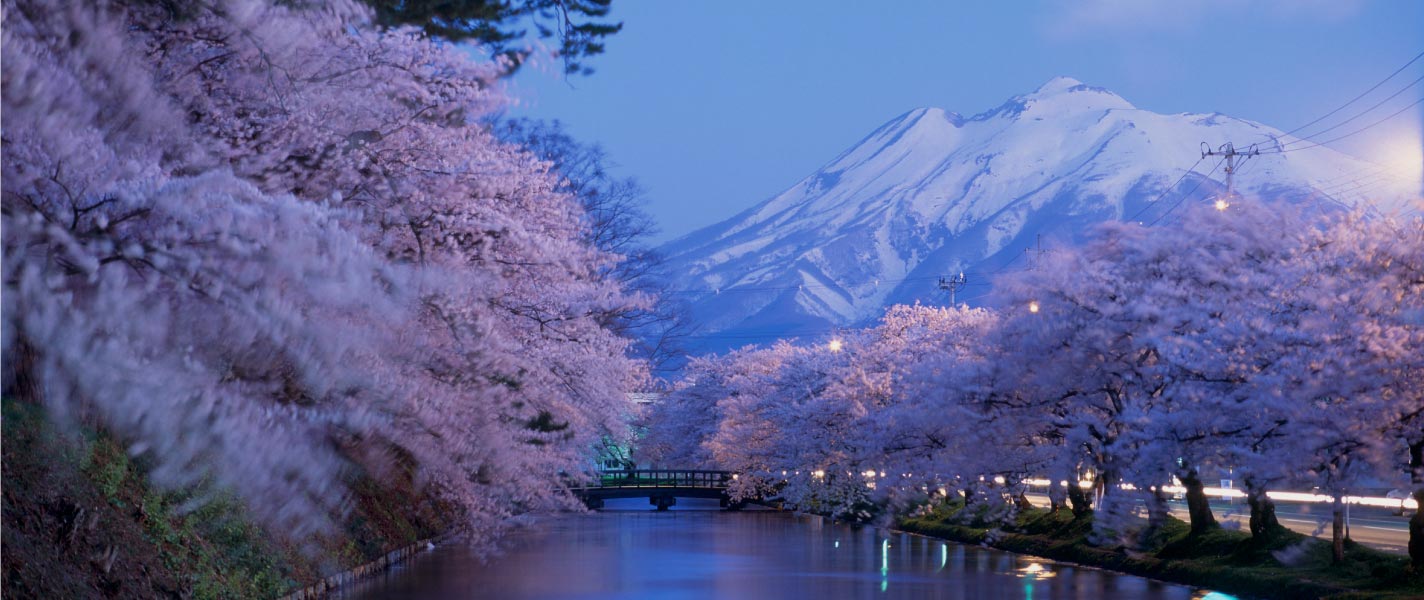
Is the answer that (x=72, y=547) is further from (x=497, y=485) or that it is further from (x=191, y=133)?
(x=497, y=485)

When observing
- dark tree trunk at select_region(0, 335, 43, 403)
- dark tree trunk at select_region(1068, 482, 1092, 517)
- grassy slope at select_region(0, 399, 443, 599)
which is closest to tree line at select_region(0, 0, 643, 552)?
dark tree trunk at select_region(0, 335, 43, 403)

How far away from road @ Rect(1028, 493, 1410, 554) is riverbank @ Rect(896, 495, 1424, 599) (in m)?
0.67

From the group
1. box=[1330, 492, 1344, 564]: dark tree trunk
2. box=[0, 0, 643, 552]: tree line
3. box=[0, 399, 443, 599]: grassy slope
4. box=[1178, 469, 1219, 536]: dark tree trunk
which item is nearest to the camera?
box=[0, 0, 643, 552]: tree line

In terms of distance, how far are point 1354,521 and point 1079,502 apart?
7.88m

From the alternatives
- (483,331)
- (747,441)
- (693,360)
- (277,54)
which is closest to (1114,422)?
(483,331)

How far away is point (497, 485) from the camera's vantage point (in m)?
21.4

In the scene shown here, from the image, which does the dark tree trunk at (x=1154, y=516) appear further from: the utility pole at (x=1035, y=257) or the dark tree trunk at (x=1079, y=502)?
the utility pole at (x=1035, y=257)

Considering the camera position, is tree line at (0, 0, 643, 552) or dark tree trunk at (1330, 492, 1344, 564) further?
dark tree trunk at (1330, 492, 1344, 564)

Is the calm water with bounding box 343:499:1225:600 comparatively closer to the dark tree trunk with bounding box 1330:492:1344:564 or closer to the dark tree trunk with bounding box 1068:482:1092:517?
the dark tree trunk with bounding box 1068:482:1092:517

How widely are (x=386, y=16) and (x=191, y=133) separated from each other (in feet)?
12.3

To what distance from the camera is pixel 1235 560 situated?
25.0 meters

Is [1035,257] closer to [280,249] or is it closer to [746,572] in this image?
[746,572]

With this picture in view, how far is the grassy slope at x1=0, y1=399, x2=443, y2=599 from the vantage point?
11828 mm

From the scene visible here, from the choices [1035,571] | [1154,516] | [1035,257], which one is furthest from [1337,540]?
[1035,257]
